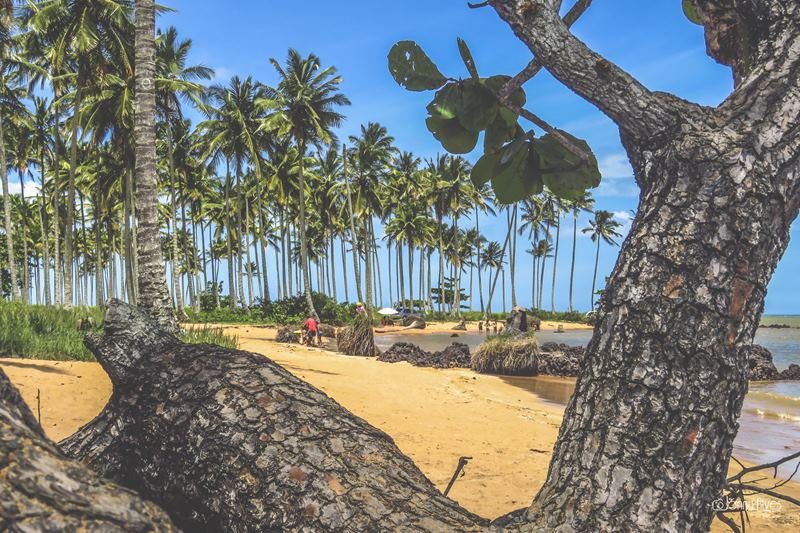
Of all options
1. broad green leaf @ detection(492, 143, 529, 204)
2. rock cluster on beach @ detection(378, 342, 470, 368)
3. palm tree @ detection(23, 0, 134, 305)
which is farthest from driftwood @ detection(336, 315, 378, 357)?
broad green leaf @ detection(492, 143, 529, 204)

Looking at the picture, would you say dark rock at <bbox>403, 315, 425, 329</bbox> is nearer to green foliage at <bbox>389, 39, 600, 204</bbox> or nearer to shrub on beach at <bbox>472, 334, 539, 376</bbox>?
shrub on beach at <bbox>472, 334, 539, 376</bbox>

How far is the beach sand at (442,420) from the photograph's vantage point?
5121 mm

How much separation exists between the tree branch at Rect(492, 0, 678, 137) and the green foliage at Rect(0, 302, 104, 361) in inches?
340

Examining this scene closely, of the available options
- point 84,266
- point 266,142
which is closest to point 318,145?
point 266,142

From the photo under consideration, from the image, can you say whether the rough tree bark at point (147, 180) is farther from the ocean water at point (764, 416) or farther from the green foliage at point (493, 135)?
the green foliage at point (493, 135)

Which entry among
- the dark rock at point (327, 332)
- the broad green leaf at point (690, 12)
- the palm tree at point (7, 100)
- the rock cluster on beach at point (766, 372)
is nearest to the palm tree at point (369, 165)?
the dark rock at point (327, 332)

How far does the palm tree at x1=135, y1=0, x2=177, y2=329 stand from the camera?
9969 millimetres

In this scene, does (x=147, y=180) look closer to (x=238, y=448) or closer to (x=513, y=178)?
(x=513, y=178)

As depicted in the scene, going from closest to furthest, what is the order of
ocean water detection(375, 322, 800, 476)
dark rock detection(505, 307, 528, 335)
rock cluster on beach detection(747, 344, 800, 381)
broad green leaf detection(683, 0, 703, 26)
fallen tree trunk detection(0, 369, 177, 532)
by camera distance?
fallen tree trunk detection(0, 369, 177, 532), broad green leaf detection(683, 0, 703, 26), ocean water detection(375, 322, 800, 476), rock cluster on beach detection(747, 344, 800, 381), dark rock detection(505, 307, 528, 335)

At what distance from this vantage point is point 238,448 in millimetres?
1557

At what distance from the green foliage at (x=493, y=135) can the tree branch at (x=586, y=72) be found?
27 cm

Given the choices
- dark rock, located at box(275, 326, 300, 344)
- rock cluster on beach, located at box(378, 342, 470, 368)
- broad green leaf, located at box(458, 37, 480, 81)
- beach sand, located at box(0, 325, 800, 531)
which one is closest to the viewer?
broad green leaf, located at box(458, 37, 480, 81)

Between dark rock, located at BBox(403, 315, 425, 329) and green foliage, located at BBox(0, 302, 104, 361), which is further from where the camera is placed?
dark rock, located at BBox(403, 315, 425, 329)

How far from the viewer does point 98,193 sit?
34.2 meters
